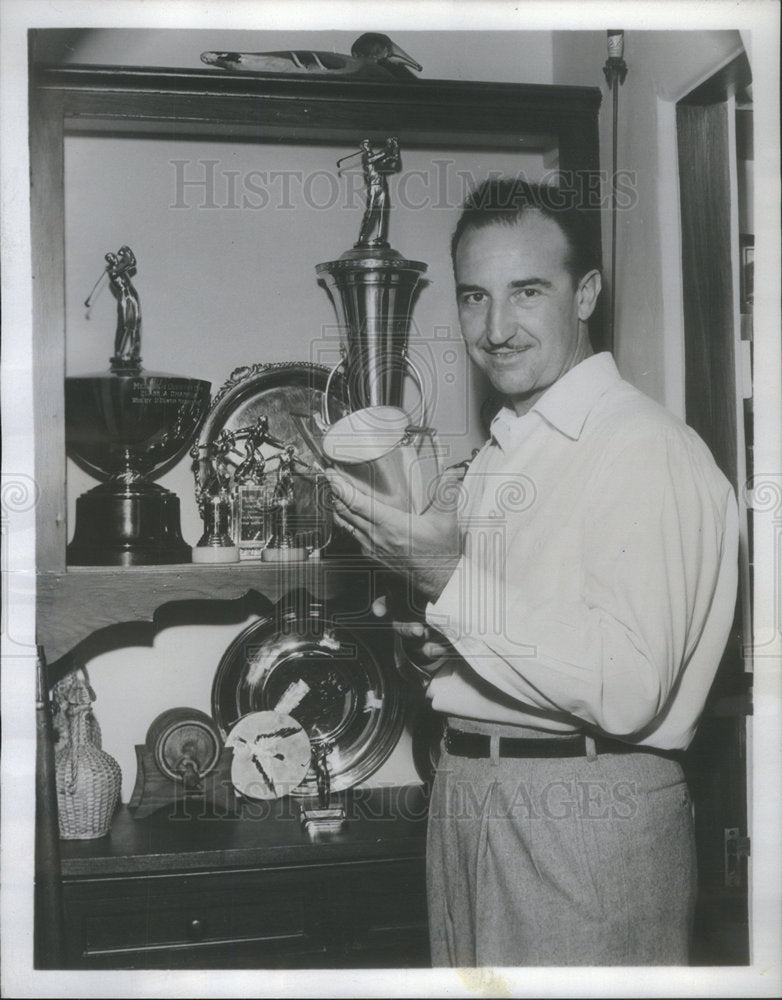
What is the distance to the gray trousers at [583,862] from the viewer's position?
1.13 meters

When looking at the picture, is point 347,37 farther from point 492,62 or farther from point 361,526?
point 361,526

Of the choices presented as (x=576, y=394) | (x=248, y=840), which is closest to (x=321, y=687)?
(x=248, y=840)

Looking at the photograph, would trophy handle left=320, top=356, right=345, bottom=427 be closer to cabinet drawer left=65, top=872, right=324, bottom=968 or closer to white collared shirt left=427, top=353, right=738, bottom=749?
white collared shirt left=427, top=353, right=738, bottom=749

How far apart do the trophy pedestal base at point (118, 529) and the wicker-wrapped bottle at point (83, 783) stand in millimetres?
224

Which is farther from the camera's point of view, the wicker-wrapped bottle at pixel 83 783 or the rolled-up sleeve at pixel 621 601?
A: the wicker-wrapped bottle at pixel 83 783

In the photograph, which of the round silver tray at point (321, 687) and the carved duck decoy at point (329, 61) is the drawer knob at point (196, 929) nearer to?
the round silver tray at point (321, 687)

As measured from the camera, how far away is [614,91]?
1278mm

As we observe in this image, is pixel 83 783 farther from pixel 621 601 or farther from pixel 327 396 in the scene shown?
pixel 621 601

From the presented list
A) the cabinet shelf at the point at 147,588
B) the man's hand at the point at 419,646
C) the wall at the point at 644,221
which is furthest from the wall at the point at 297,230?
the man's hand at the point at 419,646

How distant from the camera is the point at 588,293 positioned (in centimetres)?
127

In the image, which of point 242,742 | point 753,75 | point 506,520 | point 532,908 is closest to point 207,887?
point 242,742

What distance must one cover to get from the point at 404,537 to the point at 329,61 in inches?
24.5

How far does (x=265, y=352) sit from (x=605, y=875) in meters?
0.78

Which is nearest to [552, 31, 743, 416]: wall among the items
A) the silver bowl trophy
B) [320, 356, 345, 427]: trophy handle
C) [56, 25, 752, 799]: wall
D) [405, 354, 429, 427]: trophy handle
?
[56, 25, 752, 799]: wall
